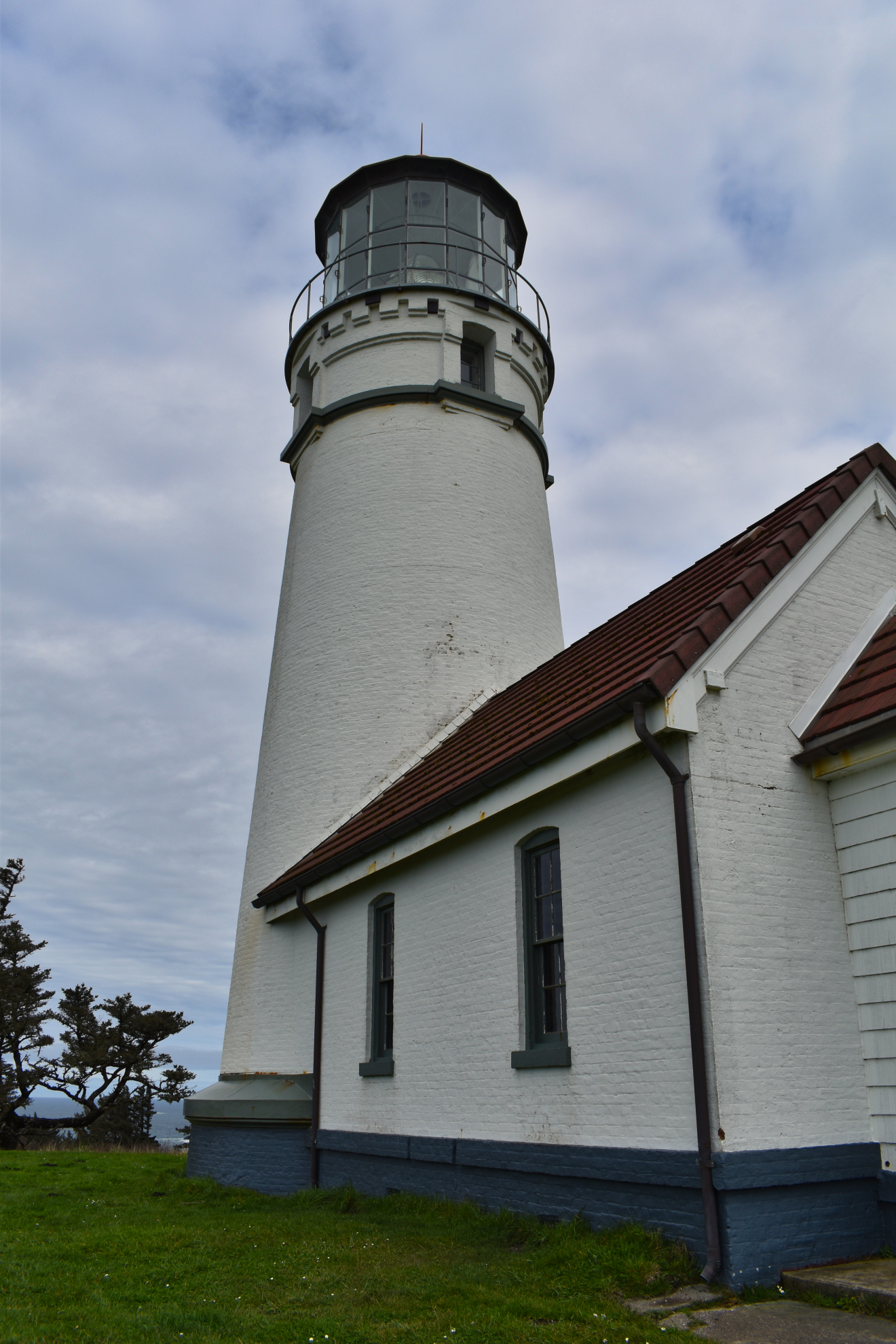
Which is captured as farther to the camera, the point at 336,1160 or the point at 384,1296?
the point at 336,1160

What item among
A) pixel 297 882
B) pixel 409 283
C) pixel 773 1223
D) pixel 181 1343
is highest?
pixel 409 283

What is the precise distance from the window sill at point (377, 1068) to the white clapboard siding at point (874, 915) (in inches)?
209

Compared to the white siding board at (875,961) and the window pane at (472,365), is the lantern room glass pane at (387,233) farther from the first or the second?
the white siding board at (875,961)

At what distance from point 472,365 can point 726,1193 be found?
48.1 feet

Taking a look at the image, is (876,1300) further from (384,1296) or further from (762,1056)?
(384,1296)

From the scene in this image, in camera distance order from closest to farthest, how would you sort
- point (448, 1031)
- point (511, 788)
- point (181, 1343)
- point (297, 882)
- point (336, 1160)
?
point (181, 1343) < point (511, 788) < point (448, 1031) < point (336, 1160) < point (297, 882)

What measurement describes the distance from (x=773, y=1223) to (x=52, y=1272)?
16.3 ft

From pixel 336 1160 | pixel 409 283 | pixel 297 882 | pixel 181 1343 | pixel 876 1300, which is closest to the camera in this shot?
pixel 181 1343

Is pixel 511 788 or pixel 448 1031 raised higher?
pixel 511 788

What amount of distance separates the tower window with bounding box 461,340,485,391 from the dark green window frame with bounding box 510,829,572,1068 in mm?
10884

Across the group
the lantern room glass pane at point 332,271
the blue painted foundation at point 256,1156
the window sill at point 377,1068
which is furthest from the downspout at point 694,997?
the lantern room glass pane at point 332,271

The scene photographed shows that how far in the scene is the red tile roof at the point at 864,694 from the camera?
292 inches

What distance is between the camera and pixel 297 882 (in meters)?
13.0

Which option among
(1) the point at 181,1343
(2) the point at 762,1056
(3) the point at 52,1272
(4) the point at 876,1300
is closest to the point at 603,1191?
(2) the point at 762,1056
